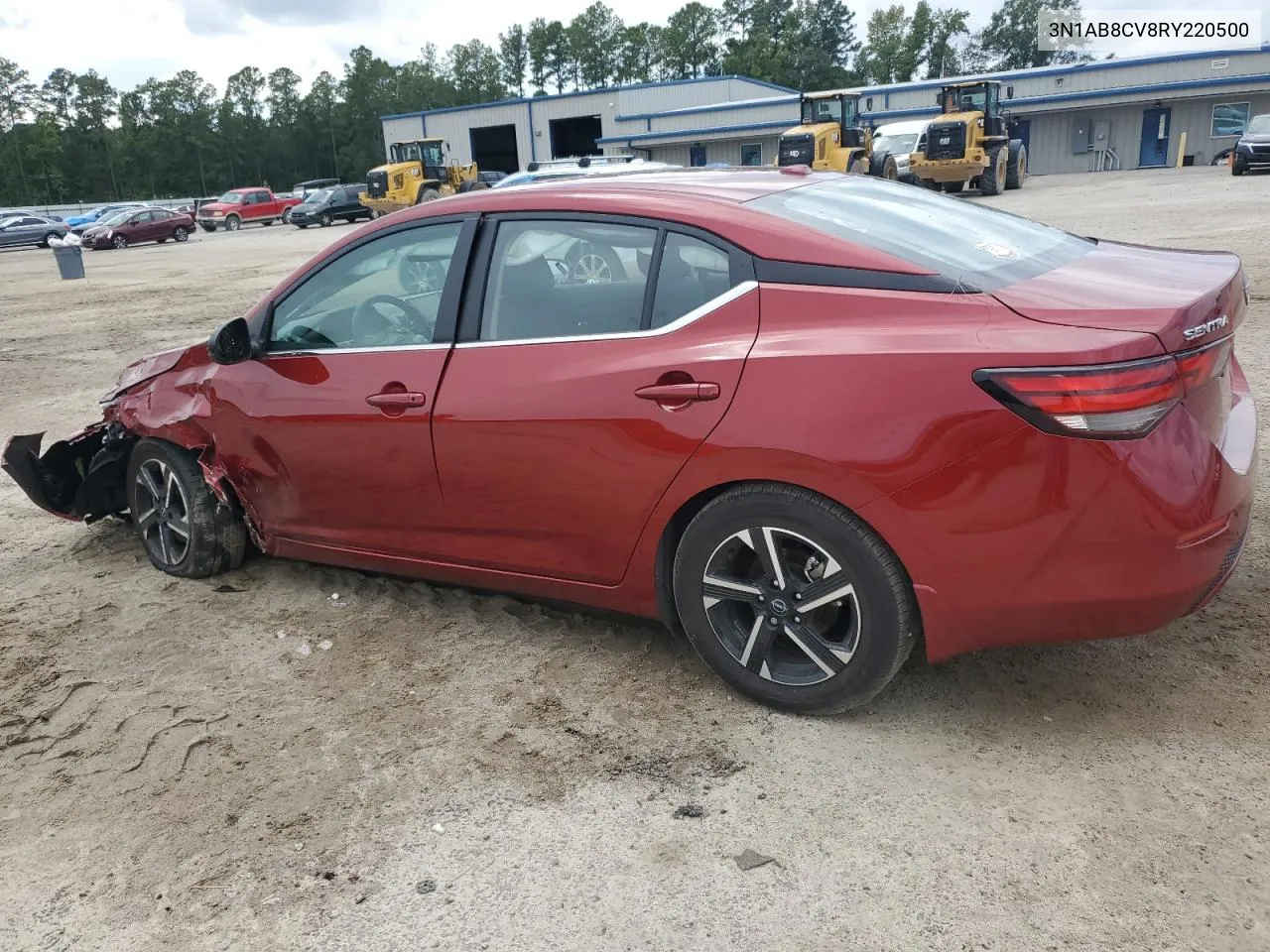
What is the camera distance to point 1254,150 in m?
27.6

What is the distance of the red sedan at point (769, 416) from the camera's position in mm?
2537

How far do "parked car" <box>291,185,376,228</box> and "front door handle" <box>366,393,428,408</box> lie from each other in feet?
124

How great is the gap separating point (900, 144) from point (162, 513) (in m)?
32.2

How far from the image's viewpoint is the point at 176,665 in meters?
3.73

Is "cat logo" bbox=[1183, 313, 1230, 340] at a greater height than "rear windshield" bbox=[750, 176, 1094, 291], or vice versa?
"rear windshield" bbox=[750, 176, 1094, 291]

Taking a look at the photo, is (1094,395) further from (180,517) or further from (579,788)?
(180,517)

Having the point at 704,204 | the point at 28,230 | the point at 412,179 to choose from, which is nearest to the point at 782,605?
the point at 704,204

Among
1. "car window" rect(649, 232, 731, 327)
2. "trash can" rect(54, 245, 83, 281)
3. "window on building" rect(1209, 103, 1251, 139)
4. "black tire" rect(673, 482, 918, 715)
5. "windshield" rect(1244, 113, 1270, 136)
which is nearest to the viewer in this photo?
"black tire" rect(673, 482, 918, 715)

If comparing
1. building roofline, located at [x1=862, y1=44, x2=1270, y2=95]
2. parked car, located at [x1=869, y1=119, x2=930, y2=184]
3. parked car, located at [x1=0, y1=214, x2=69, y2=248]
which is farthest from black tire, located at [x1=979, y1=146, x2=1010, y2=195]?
parked car, located at [x1=0, y1=214, x2=69, y2=248]

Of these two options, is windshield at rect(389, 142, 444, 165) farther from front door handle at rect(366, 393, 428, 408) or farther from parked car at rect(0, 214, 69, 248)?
front door handle at rect(366, 393, 428, 408)

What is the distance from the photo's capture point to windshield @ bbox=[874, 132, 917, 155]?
32.6 meters

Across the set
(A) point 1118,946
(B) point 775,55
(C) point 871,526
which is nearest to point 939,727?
(C) point 871,526

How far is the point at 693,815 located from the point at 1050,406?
55.4 inches

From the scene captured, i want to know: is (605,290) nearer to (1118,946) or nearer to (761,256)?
(761,256)
